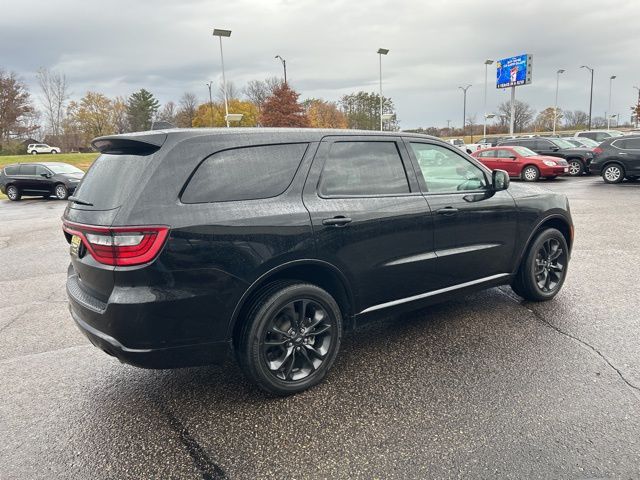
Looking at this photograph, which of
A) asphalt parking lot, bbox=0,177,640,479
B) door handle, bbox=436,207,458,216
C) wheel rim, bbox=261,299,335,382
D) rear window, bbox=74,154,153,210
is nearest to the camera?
asphalt parking lot, bbox=0,177,640,479

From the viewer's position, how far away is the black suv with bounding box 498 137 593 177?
65.6 feet

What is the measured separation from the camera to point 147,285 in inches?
101

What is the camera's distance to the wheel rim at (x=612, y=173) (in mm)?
16417

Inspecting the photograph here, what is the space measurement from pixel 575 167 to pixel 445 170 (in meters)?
19.4

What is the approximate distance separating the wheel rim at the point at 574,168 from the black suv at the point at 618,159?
3.46 metres

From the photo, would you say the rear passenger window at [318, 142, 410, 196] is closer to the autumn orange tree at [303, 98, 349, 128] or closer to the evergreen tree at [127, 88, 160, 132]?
the autumn orange tree at [303, 98, 349, 128]

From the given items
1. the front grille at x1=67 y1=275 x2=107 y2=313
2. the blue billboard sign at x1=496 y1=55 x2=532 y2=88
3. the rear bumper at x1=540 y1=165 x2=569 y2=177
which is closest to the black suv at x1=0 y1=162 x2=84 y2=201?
the front grille at x1=67 y1=275 x2=107 y2=313

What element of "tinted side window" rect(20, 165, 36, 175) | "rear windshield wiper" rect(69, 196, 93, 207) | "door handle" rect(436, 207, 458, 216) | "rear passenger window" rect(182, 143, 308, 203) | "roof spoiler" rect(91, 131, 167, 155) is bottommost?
"door handle" rect(436, 207, 458, 216)

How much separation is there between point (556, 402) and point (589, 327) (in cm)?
148

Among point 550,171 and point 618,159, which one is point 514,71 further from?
point 618,159

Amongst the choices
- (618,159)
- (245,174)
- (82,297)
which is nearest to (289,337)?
(245,174)

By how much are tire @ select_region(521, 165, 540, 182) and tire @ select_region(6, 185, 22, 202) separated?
21357 mm

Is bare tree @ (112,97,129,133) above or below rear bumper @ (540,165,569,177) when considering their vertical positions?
above

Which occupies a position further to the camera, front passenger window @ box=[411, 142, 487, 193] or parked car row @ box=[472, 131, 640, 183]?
parked car row @ box=[472, 131, 640, 183]
